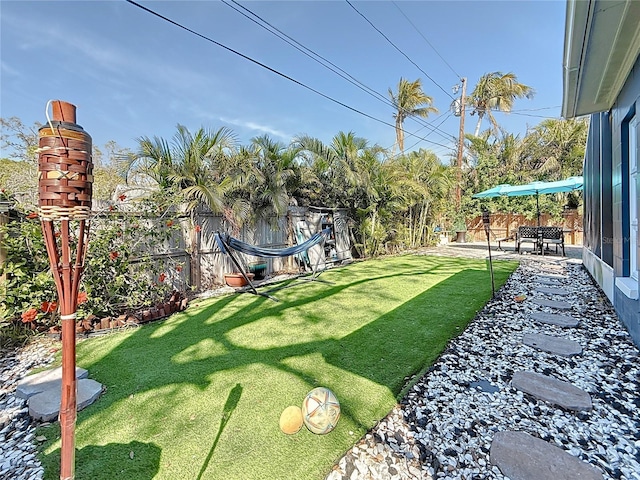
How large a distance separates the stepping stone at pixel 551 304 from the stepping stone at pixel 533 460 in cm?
303

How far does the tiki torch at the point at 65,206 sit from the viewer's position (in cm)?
85

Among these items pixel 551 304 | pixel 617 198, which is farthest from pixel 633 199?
pixel 551 304

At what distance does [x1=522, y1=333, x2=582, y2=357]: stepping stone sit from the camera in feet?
9.02

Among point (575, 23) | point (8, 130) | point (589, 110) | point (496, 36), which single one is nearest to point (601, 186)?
point (589, 110)

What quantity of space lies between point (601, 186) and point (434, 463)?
5.09 m

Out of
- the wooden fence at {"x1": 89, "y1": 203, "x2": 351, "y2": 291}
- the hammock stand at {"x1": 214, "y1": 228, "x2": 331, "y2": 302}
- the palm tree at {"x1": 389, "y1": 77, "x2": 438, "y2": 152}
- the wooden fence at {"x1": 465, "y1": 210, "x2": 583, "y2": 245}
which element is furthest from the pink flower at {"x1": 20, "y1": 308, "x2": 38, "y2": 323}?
the palm tree at {"x1": 389, "y1": 77, "x2": 438, "y2": 152}

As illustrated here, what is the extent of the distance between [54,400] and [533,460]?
2957mm

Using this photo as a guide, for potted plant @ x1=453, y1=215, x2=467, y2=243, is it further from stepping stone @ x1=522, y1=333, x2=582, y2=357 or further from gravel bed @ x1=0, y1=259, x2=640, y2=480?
stepping stone @ x1=522, y1=333, x2=582, y2=357

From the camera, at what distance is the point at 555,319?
358 cm

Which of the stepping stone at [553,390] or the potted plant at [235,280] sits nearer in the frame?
the stepping stone at [553,390]

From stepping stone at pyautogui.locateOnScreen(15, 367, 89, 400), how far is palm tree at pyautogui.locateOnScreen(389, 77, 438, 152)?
1530 cm

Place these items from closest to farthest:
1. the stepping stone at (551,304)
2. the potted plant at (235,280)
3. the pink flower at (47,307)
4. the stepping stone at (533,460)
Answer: the stepping stone at (533,460) < the pink flower at (47,307) < the stepping stone at (551,304) < the potted plant at (235,280)

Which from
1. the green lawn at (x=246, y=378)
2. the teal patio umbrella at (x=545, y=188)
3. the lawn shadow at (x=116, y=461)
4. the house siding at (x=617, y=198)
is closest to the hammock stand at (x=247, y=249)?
the green lawn at (x=246, y=378)

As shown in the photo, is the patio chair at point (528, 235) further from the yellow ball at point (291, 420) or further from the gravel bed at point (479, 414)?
the yellow ball at point (291, 420)
